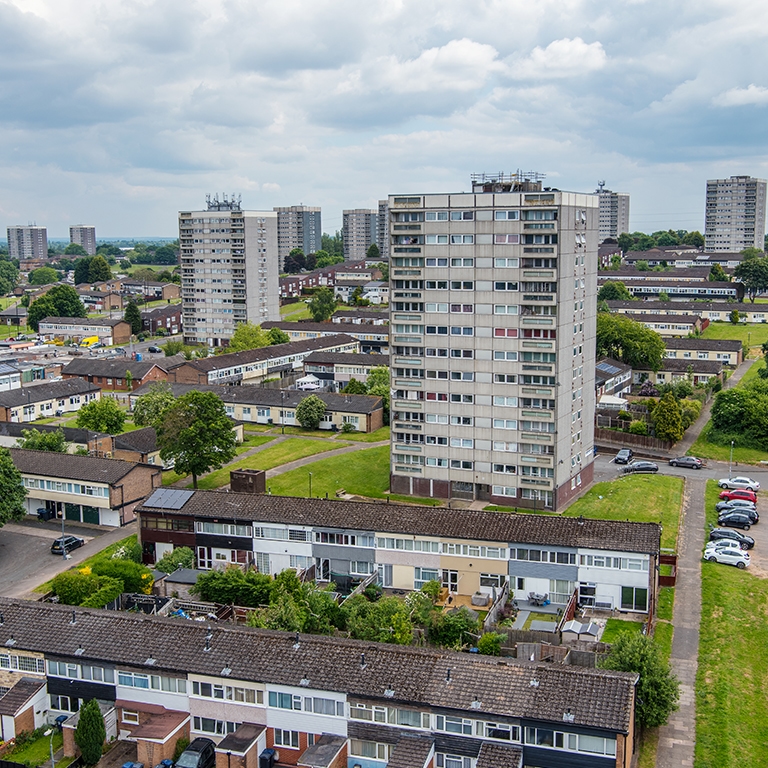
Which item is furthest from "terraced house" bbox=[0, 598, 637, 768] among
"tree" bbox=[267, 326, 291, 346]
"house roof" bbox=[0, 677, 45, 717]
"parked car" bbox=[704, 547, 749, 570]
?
"tree" bbox=[267, 326, 291, 346]

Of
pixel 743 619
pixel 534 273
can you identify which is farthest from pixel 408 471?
pixel 743 619

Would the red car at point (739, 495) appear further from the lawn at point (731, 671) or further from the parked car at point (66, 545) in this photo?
the parked car at point (66, 545)

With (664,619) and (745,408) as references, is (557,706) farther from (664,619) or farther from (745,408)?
(745,408)

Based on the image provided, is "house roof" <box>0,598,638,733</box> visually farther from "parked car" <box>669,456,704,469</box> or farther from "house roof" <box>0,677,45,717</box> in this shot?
"parked car" <box>669,456,704,469</box>

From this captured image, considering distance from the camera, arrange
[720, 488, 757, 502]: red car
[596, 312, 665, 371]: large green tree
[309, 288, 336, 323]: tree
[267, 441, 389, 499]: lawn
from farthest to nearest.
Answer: [309, 288, 336, 323]: tree
[596, 312, 665, 371]: large green tree
[267, 441, 389, 499]: lawn
[720, 488, 757, 502]: red car

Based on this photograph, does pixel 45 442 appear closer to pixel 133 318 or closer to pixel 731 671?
pixel 731 671

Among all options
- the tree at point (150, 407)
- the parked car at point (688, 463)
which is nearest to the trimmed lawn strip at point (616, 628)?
the parked car at point (688, 463)

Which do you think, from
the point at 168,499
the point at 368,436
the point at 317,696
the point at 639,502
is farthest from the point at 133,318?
the point at 317,696
